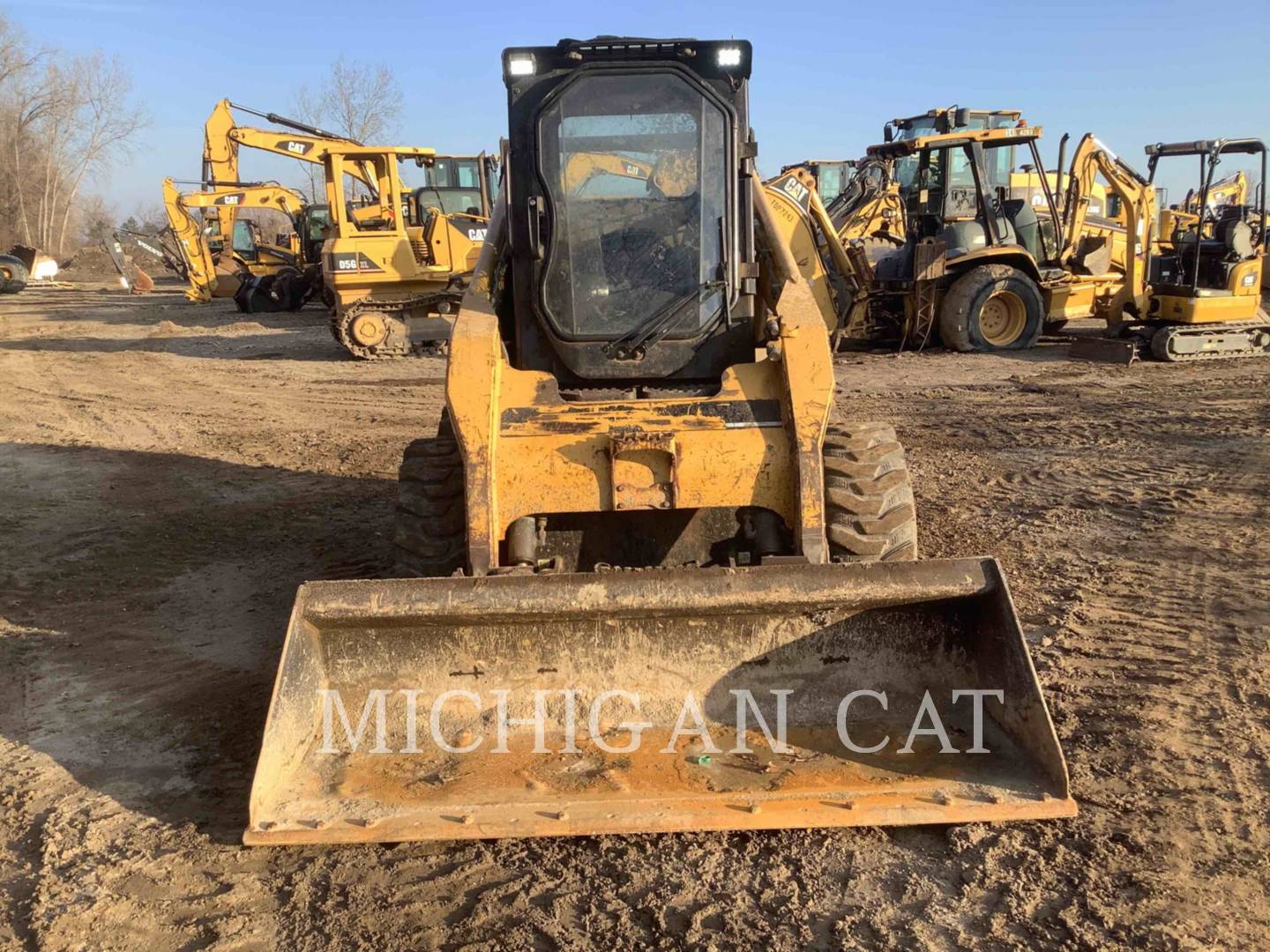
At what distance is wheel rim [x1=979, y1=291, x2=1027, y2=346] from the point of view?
1337 centimetres

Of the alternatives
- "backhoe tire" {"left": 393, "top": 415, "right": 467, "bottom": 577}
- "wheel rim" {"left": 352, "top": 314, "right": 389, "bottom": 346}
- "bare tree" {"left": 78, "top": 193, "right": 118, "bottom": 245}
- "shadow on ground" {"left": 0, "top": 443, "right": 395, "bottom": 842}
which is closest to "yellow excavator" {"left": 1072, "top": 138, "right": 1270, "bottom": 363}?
"wheel rim" {"left": 352, "top": 314, "right": 389, "bottom": 346}

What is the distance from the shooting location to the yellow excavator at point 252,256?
22359mm

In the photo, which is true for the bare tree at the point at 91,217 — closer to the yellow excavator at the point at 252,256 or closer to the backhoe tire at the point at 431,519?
the yellow excavator at the point at 252,256

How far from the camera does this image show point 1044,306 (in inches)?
534

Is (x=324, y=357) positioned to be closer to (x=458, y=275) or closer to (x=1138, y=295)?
(x=458, y=275)

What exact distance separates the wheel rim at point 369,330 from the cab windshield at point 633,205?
10499 mm

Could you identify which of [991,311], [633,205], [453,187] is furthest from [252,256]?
[633,205]

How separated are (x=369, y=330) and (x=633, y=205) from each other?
10655 mm

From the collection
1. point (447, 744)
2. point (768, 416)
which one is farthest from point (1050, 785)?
point (447, 744)

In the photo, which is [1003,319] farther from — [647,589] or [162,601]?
[647,589]

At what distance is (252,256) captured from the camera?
2528 cm

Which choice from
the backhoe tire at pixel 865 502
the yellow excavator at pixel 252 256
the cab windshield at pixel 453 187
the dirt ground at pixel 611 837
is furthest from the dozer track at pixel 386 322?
the backhoe tire at pixel 865 502

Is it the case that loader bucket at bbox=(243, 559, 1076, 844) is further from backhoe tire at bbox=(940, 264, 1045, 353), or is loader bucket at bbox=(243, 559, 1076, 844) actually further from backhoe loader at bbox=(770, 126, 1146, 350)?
backhoe tire at bbox=(940, 264, 1045, 353)

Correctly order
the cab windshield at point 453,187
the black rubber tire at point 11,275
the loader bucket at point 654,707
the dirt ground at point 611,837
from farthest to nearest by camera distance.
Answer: the black rubber tire at point 11,275 → the cab windshield at point 453,187 → the loader bucket at point 654,707 → the dirt ground at point 611,837
